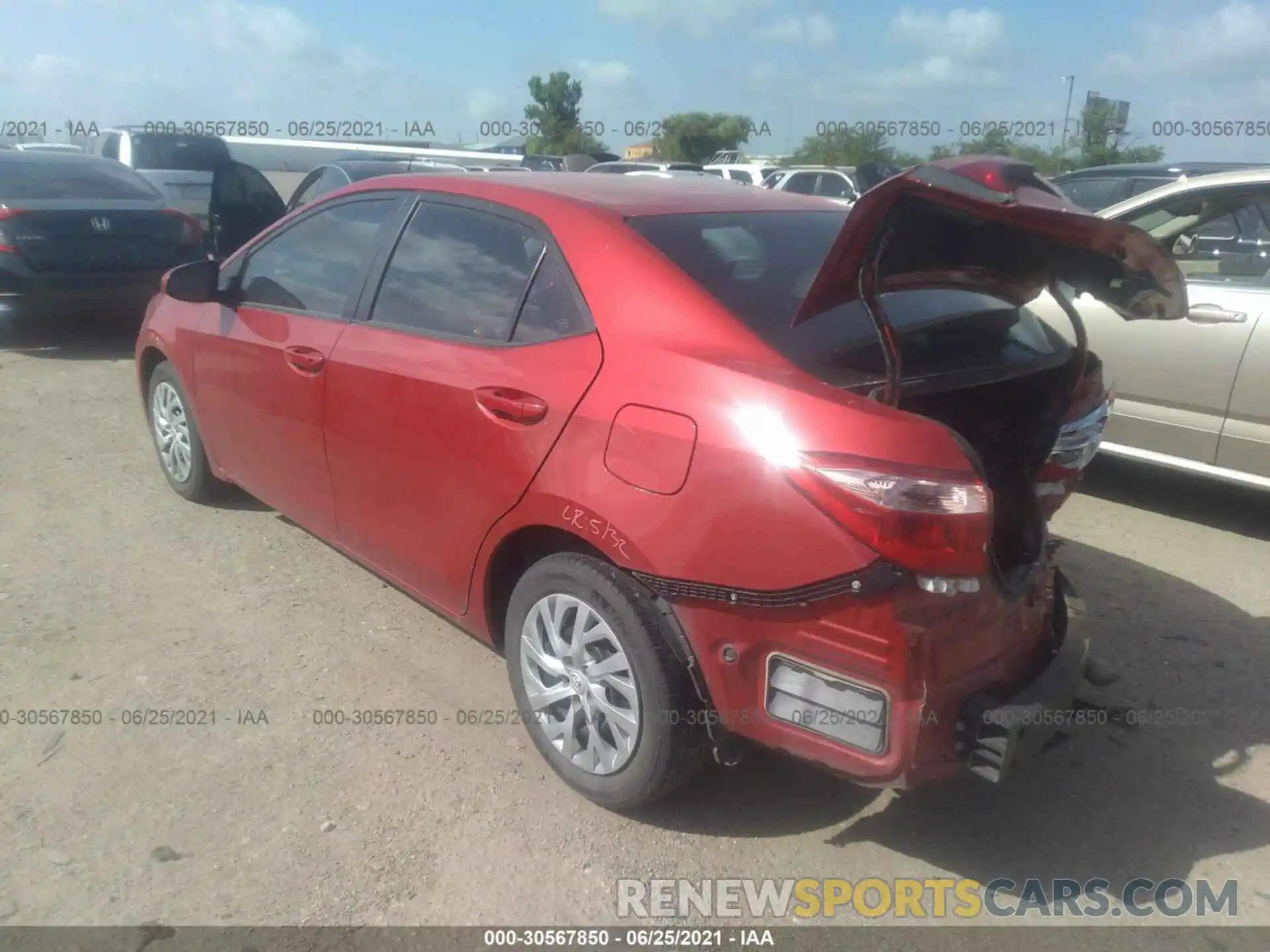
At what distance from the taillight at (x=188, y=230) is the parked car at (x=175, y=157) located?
4.01 m

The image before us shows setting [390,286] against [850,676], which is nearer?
[850,676]

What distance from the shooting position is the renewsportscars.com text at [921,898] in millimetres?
2645

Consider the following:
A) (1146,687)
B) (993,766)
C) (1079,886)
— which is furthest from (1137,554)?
(993,766)

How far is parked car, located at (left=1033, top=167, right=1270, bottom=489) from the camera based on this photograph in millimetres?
4934

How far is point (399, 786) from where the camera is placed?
306 centimetres

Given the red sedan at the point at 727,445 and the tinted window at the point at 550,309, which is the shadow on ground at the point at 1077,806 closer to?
the red sedan at the point at 727,445

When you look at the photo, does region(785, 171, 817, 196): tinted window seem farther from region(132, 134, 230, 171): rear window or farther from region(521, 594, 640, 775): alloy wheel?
region(521, 594, 640, 775): alloy wheel

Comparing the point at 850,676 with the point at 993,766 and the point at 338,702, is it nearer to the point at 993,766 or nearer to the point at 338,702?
the point at 993,766

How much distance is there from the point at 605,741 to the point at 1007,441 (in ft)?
4.75

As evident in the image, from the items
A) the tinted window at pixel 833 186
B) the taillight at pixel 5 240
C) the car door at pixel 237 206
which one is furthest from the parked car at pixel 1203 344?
the tinted window at pixel 833 186

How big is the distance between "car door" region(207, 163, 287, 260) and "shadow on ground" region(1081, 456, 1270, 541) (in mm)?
7779

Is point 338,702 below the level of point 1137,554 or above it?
below

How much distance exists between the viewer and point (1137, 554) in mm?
4863

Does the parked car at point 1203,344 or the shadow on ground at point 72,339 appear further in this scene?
the shadow on ground at point 72,339
